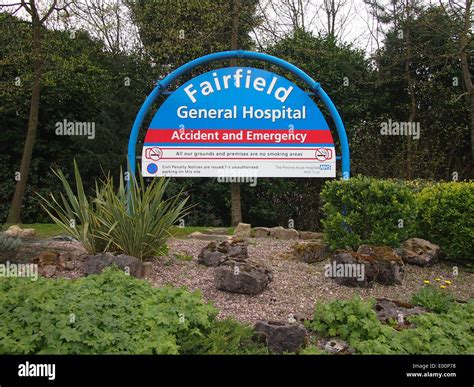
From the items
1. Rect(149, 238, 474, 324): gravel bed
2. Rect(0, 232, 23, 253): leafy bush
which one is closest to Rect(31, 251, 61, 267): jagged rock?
Rect(0, 232, 23, 253): leafy bush

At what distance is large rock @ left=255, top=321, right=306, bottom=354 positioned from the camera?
3678 millimetres

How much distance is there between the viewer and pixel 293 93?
8281 mm

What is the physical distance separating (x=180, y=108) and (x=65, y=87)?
5828 millimetres

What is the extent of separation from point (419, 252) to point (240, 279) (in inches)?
115

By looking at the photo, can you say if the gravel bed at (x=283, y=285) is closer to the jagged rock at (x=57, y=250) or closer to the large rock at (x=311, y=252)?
the large rock at (x=311, y=252)

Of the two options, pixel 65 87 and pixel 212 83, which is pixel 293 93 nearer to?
pixel 212 83

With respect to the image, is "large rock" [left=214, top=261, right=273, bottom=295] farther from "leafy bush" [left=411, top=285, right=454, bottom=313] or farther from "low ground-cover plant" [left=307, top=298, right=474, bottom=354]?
"leafy bush" [left=411, top=285, right=454, bottom=313]

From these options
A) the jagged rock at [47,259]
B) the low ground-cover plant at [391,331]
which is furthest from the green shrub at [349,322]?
the jagged rock at [47,259]

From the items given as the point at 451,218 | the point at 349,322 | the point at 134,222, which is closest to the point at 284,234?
the point at 451,218

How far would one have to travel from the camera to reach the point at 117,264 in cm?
518

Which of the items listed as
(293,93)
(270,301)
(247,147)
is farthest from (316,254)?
(293,93)

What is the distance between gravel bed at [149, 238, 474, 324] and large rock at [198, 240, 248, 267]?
0.37 ft

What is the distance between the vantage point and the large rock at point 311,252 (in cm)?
643
